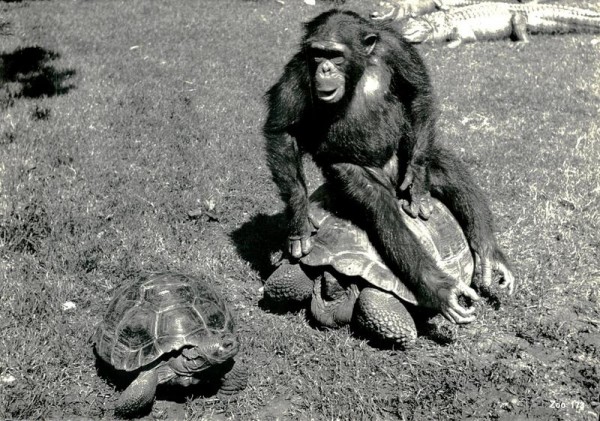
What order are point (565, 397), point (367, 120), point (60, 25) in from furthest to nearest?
point (60, 25) → point (367, 120) → point (565, 397)

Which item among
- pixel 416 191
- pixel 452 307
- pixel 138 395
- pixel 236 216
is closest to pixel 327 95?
pixel 416 191

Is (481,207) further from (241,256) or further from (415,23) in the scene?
(415,23)

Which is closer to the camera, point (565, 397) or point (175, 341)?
point (175, 341)

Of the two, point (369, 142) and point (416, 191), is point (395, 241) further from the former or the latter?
point (369, 142)

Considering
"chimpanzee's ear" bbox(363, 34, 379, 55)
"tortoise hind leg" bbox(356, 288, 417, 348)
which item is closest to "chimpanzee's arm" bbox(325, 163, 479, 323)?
"tortoise hind leg" bbox(356, 288, 417, 348)

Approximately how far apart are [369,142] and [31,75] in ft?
22.2

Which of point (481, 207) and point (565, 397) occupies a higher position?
point (481, 207)

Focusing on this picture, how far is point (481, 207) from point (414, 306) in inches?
45.3

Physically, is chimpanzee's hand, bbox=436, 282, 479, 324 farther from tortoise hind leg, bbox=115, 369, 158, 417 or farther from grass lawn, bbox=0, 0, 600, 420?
tortoise hind leg, bbox=115, 369, 158, 417

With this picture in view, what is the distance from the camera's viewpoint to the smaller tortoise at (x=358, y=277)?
15.8ft

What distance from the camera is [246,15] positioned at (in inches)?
518

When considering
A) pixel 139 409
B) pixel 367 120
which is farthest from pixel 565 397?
pixel 139 409

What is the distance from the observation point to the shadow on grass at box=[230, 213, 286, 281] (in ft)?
19.5

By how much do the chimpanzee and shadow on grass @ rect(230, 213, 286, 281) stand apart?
30.4 inches
